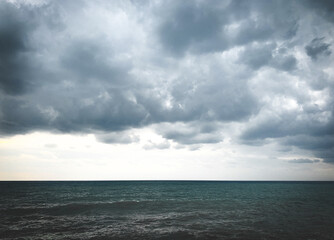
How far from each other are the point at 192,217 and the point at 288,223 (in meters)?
13.9

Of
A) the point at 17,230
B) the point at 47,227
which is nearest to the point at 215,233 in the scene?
the point at 47,227

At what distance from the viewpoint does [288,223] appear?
92.3 feet

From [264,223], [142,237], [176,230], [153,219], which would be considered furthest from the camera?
[153,219]

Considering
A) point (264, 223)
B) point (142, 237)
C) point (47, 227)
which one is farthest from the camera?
point (264, 223)

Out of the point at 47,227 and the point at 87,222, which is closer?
the point at 47,227

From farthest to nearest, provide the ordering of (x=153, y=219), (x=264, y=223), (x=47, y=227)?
1. (x=153, y=219)
2. (x=264, y=223)
3. (x=47, y=227)

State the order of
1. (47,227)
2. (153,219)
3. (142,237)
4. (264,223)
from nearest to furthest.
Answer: (142,237)
(47,227)
(264,223)
(153,219)

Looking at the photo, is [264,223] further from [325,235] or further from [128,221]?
[128,221]

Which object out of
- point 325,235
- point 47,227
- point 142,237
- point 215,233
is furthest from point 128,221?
point 325,235

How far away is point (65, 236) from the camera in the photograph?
22.3m

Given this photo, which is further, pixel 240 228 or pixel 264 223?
pixel 264 223

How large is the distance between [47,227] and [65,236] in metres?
5.88

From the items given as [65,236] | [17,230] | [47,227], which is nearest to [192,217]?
[65,236]

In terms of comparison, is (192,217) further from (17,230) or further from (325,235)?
(17,230)
